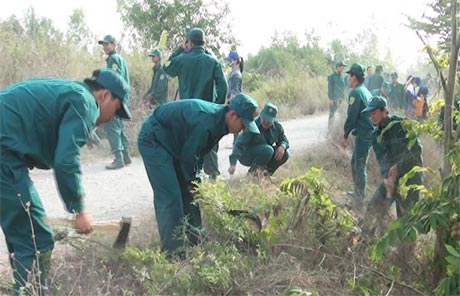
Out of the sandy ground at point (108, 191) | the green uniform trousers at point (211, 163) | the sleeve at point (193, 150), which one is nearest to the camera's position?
the sleeve at point (193, 150)

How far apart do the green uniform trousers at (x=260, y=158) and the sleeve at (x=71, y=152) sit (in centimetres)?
315

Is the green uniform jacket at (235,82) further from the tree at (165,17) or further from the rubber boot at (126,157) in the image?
the tree at (165,17)

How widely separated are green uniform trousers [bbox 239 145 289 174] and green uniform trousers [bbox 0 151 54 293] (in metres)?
3.17

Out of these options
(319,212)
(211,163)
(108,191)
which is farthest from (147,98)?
(319,212)

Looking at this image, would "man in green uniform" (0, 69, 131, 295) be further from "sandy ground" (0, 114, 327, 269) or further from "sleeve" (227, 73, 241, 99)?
"sleeve" (227, 73, 241, 99)

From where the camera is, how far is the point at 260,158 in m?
6.39

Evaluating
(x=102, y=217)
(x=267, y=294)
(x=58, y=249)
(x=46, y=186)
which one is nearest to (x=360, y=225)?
(x=267, y=294)

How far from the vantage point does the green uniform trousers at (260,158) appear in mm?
6383

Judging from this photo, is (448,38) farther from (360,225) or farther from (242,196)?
(242,196)

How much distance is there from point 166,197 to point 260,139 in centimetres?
229

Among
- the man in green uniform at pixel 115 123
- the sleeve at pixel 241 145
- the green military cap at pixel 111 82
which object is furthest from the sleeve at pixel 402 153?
the man in green uniform at pixel 115 123

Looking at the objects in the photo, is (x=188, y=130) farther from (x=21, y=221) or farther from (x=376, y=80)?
(x=376, y=80)

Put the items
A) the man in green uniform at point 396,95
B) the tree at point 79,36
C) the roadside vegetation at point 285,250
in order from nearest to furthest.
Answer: the roadside vegetation at point 285,250, the man in green uniform at point 396,95, the tree at point 79,36

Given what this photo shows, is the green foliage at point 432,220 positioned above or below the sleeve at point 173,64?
below
